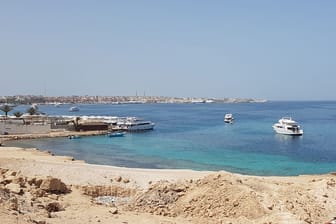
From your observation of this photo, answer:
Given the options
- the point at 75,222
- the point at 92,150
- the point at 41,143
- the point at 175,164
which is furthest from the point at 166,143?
the point at 75,222

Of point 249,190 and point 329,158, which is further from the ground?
point 249,190

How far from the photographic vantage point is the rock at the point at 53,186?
23.8 meters

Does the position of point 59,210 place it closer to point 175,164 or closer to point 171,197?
point 171,197

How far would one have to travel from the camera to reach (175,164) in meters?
44.4

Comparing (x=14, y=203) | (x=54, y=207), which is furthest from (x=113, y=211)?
(x=14, y=203)

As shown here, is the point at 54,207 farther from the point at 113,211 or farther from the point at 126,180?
the point at 126,180

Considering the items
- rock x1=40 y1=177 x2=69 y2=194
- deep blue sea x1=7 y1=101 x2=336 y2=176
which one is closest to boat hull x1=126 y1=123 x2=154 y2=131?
deep blue sea x1=7 y1=101 x2=336 y2=176

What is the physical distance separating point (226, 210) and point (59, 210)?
718cm

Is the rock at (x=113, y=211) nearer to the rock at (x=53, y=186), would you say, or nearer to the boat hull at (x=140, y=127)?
the rock at (x=53, y=186)

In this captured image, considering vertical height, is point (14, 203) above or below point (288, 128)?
above

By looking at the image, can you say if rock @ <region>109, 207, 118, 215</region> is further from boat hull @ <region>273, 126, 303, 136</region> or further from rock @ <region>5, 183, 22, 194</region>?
boat hull @ <region>273, 126, 303, 136</region>

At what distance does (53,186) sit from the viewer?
2419cm

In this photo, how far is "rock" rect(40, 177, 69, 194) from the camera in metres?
23.8

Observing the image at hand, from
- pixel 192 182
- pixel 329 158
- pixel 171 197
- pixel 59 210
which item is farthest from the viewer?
pixel 329 158
